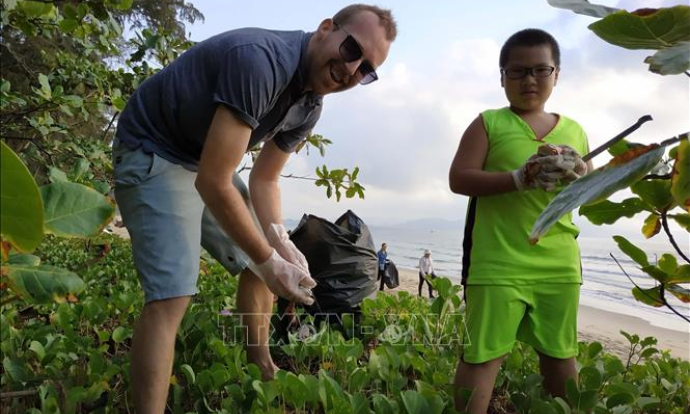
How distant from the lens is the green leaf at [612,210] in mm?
1141

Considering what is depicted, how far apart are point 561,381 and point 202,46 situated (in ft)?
Result: 5.84

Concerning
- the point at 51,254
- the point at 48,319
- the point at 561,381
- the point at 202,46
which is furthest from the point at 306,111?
the point at 51,254

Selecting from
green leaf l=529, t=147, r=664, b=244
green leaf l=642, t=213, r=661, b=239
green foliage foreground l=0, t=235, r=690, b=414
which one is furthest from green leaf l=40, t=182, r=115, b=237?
green leaf l=642, t=213, r=661, b=239

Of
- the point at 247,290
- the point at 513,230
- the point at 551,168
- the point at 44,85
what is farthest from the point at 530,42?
the point at 44,85

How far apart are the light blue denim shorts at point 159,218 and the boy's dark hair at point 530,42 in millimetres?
1261

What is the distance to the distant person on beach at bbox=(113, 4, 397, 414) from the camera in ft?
5.42

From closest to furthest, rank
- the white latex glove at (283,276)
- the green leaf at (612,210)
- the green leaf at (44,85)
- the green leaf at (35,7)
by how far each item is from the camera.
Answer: the green leaf at (612,210)
the green leaf at (35,7)
the white latex glove at (283,276)
the green leaf at (44,85)

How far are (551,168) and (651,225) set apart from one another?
395 mm

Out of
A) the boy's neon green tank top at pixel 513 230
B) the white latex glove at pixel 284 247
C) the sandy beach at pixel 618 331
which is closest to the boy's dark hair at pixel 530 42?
the boy's neon green tank top at pixel 513 230

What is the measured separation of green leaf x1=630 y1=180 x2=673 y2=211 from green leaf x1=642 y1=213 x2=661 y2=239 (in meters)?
0.21

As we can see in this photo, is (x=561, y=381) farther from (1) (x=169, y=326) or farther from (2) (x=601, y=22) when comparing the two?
(2) (x=601, y=22)

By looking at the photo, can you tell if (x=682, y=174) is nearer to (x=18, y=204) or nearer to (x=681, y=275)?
(x=18, y=204)

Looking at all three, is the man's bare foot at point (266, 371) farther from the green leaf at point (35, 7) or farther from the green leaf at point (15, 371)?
the green leaf at point (35, 7)

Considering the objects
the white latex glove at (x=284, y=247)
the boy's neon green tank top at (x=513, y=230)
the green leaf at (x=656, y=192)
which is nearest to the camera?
the green leaf at (x=656, y=192)
